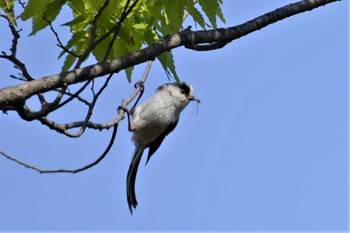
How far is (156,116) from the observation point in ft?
19.3

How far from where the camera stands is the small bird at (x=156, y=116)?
584cm

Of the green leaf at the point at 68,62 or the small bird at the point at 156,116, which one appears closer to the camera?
the green leaf at the point at 68,62

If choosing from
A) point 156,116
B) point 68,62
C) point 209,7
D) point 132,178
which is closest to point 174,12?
point 209,7

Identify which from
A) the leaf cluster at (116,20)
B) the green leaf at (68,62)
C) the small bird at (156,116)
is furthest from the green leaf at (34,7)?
the small bird at (156,116)

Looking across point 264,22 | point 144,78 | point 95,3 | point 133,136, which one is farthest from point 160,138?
point 95,3

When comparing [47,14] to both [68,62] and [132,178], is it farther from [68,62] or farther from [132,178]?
[132,178]

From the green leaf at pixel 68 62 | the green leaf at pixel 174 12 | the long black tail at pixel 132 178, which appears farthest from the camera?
the long black tail at pixel 132 178

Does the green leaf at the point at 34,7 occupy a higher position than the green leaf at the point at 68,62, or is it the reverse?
the green leaf at the point at 34,7

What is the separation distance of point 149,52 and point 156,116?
2578 mm

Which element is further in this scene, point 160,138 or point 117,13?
point 160,138

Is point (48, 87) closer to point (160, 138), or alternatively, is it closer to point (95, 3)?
point (95, 3)

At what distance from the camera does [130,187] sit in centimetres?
580

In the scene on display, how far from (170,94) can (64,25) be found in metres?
2.67

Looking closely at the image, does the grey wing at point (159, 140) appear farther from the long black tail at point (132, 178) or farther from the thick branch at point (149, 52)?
the thick branch at point (149, 52)
